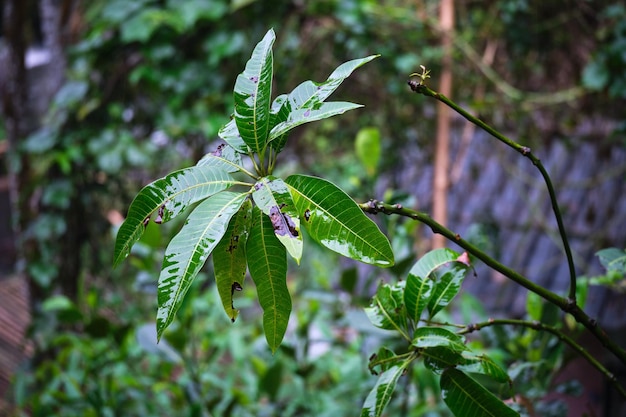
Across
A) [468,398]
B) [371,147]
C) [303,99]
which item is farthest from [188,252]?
[371,147]

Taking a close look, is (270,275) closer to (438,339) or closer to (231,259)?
(231,259)

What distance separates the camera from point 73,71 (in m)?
2.21

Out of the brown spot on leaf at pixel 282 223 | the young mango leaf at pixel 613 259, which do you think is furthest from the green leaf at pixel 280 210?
the young mango leaf at pixel 613 259

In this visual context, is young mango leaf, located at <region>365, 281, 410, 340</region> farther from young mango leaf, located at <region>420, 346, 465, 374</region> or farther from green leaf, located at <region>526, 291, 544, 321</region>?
green leaf, located at <region>526, 291, 544, 321</region>

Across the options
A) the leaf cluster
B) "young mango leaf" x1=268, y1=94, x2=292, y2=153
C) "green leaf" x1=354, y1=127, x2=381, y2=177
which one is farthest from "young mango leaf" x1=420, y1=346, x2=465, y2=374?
"green leaf" x1=354, y1=127, x2=381, y2=177

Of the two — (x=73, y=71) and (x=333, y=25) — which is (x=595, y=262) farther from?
(x=73, y=71)

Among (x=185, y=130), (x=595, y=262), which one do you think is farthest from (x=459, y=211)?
(x=185, y=130)

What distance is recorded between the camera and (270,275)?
511mm

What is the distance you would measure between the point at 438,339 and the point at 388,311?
0.08 meters

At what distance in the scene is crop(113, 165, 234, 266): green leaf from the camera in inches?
20.5

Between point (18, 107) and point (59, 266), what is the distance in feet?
1.94

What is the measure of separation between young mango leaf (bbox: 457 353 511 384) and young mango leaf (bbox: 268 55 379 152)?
0.27 metres

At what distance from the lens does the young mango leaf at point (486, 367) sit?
0.58m

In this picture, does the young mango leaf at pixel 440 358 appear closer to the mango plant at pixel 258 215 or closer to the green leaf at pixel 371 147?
the mango plant at pixel 258 215
